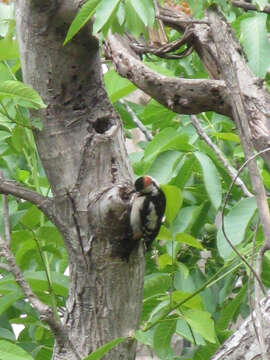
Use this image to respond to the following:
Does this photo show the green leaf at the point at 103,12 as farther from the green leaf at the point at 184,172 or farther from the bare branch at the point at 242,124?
the green leaf at the point at 184,172

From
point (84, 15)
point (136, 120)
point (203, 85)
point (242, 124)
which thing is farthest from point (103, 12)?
point (136, 120)

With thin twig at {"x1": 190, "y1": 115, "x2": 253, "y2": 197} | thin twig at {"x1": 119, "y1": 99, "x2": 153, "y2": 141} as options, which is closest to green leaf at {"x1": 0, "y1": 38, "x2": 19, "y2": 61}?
thin twig at {"x1": 190, "y1": 115, "x2": 253, "y2": 197}

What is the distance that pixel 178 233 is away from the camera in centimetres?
231

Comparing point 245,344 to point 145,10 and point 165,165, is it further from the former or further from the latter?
point 145,10

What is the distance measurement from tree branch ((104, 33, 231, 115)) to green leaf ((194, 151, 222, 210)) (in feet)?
1.27

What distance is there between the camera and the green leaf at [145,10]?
163 centimetres

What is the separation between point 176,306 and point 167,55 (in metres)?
0.91

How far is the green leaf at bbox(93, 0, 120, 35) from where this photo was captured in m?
1.56

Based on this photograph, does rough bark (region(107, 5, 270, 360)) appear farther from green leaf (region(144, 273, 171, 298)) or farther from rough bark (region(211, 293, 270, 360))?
green leaf (region(144, 273, 171, 298))

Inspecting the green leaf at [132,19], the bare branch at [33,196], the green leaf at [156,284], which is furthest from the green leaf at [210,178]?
the green leaf at [132,19]

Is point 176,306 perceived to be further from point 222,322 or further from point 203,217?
point 203,217

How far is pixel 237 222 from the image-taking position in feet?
7.04

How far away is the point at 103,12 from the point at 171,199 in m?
0.72

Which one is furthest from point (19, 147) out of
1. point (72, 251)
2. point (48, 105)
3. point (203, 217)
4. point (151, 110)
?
point (203, 217)
